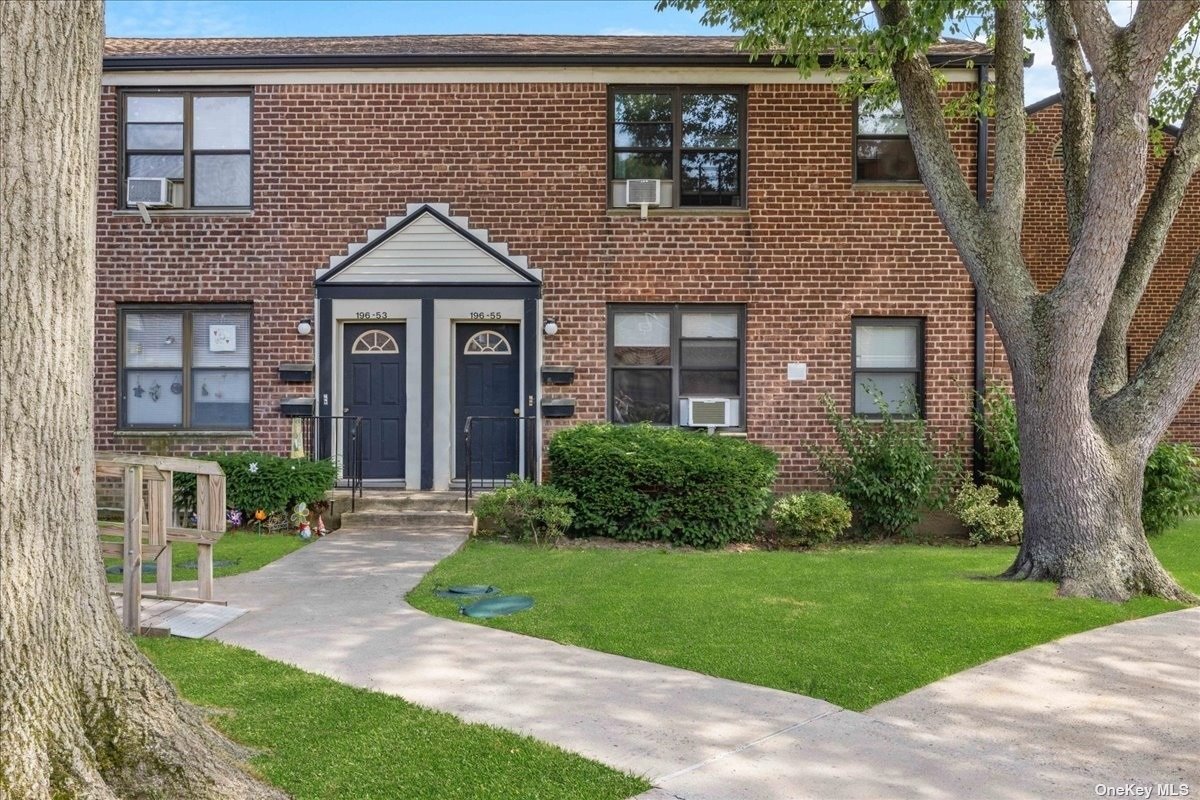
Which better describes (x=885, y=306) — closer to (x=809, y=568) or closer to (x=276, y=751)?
(x=809, y=568)

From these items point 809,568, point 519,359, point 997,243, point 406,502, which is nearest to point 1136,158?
point 997,243

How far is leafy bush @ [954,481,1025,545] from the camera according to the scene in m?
10.9

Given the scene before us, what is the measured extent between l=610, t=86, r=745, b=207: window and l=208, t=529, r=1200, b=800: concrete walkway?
7162 mm

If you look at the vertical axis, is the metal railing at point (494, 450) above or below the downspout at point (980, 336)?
below

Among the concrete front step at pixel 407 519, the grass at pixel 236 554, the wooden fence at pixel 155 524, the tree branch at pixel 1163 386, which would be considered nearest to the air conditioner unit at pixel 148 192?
the grass at pixel 236 554

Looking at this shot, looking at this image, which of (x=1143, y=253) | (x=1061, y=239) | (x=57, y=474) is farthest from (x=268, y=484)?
(x=1061, y=239)

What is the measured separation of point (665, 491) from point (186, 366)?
6441mm

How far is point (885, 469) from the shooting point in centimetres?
1125

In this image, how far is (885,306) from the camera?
1191cm

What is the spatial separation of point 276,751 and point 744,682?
2.52 meters

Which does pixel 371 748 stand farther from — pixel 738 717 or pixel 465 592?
pixel 465 592

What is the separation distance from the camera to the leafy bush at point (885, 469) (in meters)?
11.1

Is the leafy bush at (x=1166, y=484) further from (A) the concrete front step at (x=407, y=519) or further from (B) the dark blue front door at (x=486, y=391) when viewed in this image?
(A) the concrete front step at (x=407, y=519)

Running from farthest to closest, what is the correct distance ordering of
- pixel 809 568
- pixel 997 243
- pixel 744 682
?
pixel 809 568 < pixel 997 243 < pixel 744 682
